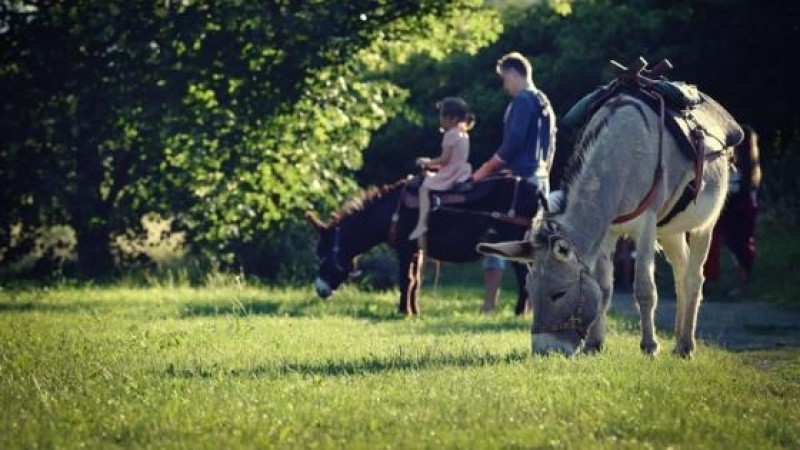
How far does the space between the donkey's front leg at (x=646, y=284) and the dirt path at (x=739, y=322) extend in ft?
7.32

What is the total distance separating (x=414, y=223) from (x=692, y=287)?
4693 mm

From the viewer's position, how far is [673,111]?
11328 mm

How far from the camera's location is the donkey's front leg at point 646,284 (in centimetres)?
1078

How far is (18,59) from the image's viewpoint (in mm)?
19875

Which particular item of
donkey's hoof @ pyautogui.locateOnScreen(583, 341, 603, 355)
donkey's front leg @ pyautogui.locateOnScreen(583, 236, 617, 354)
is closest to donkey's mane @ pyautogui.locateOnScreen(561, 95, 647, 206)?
donkey's front leg @ pyautogui.locateOnScreen(583, 236, 617, 354)

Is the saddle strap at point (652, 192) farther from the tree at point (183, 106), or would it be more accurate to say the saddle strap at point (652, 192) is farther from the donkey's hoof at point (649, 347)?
the tree at point (183, 106)

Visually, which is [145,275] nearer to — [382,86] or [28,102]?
[28,102]

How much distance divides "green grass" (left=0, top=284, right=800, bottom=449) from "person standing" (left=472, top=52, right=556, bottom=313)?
1980 mm

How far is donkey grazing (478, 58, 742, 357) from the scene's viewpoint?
10.2 m

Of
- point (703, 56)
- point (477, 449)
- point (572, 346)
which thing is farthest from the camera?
point (703, 56)

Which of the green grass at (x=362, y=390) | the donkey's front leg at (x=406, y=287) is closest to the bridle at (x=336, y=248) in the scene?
the donkey's front leg at (x=406, y=287)

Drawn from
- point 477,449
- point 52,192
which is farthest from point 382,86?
point 477,449

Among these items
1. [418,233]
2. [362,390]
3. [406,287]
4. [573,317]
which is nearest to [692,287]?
[573,317]

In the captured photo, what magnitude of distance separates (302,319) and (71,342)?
3.23 m
